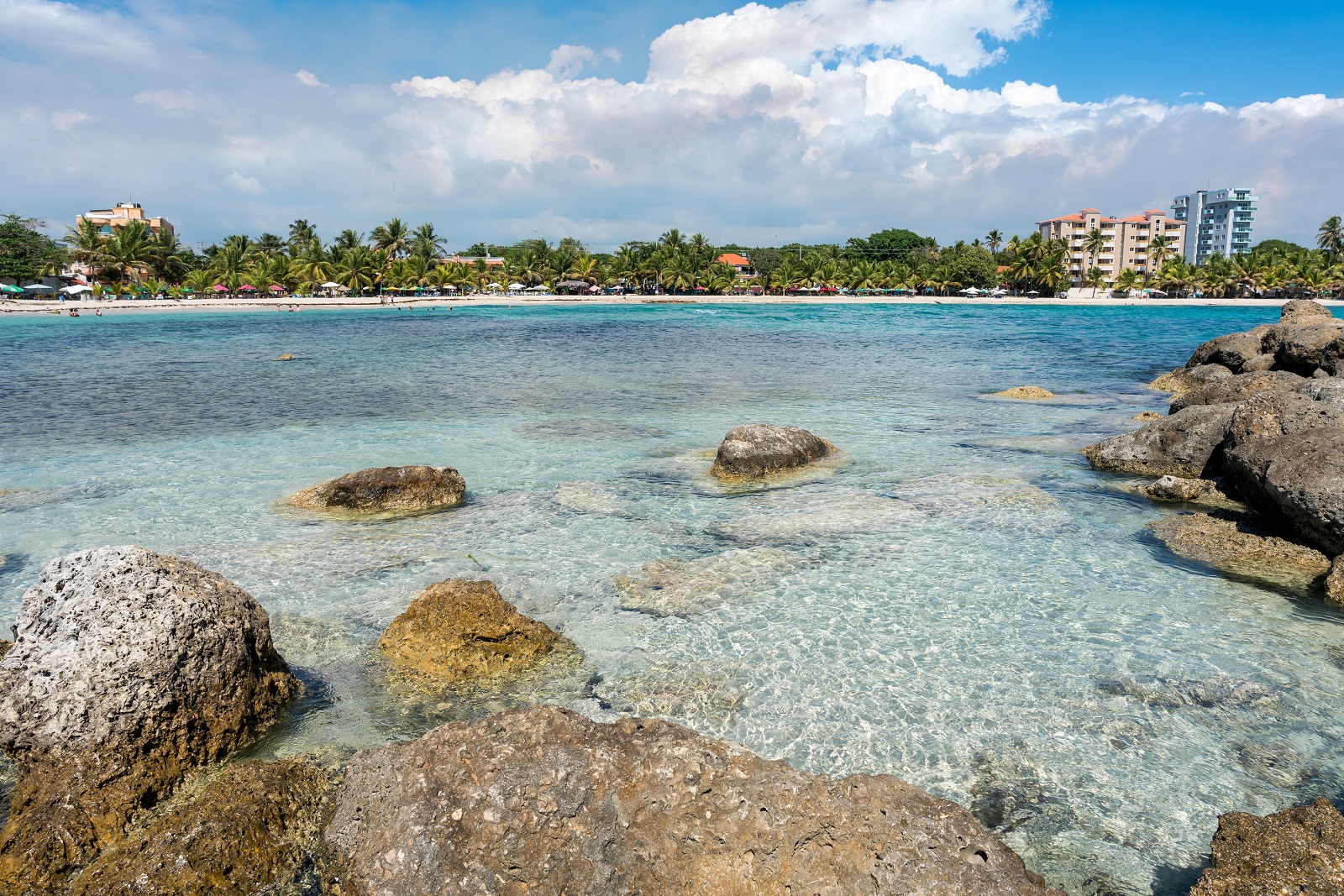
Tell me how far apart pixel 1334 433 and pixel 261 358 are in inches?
1348

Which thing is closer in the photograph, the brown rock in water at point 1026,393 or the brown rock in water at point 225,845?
the brown rock in water at point 225,845

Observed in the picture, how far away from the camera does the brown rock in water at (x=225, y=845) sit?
3.86 meters

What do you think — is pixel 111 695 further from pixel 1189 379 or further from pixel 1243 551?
pixel 1189 379

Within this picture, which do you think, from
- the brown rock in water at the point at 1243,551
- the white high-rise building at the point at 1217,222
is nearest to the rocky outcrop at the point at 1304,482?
the brown rock in water at the point at 1243,551

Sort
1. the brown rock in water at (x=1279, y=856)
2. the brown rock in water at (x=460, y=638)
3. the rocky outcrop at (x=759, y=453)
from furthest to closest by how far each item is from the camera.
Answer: the rocky outcrop at (x=759, y=453) < the brown rock in water at (x=460, y=638) < the brown rock in water at (x=1279, y=856)

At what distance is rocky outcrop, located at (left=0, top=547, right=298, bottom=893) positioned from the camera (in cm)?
438

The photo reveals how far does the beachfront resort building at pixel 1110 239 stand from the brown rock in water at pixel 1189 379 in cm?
11112

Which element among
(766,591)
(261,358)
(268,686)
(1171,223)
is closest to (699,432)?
(766,591)

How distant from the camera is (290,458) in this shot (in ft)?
46.3

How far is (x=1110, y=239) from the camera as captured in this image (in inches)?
4963

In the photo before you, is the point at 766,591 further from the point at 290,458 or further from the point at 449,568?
the point at 290,458

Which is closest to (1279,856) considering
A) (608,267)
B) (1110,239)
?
(608,267)

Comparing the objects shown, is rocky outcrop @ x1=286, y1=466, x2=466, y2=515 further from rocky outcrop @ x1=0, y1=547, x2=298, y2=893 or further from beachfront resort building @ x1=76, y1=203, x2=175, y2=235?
beachfront resort building @ x1=76, y1=203, x2=175, y2=235

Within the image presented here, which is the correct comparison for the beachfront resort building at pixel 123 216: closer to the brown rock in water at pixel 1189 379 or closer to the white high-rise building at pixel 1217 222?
the brown rock in water at pixel 1189 379
